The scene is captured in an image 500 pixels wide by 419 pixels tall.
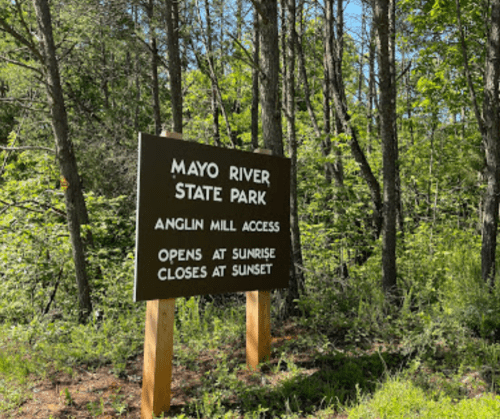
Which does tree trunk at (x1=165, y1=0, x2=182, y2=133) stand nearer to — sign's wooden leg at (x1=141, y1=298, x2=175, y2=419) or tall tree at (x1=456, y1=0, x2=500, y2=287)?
sign's wooden leg at (x1=141, y1=298, x2=175, y2=419)

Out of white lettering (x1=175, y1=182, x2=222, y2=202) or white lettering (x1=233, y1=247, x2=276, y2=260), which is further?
white lettering (x1=233, y1=247, x2=276, y2=260)

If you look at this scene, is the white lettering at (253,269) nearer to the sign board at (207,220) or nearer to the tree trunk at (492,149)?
the sign board at (207,220)

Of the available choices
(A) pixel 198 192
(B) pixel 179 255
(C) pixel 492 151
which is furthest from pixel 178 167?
(C) pixel 492 151

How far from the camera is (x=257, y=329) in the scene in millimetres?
5023

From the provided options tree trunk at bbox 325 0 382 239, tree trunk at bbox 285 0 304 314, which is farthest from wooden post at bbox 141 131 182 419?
tree trunk at bbox 325 0 382 239

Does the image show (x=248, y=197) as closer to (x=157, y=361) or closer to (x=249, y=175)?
(x=249, y=175)

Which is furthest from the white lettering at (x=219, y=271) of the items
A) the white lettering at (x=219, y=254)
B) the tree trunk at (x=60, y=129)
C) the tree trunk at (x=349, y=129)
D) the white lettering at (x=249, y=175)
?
the tree trunk at (x=349, y=129)

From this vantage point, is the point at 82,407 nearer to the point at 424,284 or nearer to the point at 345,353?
the point at 345,353

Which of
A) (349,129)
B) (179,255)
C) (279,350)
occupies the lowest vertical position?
(279,350)

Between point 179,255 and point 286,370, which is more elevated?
point 179,255

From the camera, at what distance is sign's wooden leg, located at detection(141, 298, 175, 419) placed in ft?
12.9

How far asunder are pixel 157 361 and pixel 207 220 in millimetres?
1513

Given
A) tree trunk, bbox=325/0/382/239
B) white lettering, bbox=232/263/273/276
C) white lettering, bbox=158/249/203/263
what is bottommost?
white lettering, bbox=232/263/273/276

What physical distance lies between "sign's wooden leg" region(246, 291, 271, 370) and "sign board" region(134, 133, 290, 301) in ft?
0.69
